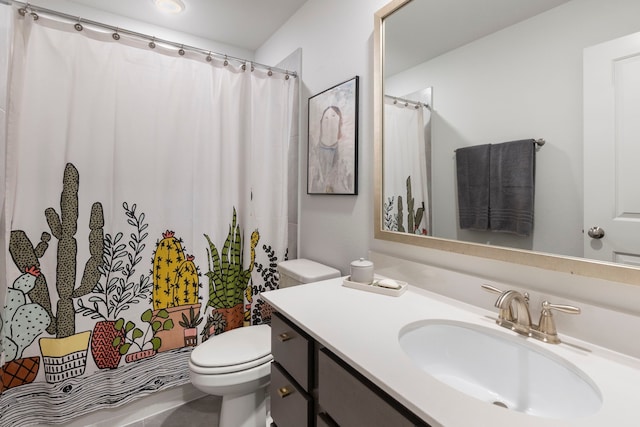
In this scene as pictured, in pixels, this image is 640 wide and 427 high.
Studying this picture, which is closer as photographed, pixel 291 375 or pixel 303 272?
pixel 291 375

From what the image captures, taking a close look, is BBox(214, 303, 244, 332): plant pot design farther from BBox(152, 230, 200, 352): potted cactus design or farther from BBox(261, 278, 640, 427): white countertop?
BBox(261, 278, 640, 427): white countertop

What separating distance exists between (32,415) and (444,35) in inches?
99.6

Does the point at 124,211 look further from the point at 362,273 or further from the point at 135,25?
the point at 135,25

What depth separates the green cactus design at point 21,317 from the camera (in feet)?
4.49

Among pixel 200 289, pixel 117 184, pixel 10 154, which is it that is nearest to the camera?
pixel 10 154

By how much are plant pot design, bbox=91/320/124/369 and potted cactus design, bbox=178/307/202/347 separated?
32 centimetres

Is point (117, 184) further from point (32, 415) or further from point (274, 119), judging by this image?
point (32, 415)

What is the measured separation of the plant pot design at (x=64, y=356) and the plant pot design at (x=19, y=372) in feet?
0.14

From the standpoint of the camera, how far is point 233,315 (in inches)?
76.4

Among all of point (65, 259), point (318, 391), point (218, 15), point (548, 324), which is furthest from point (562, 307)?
point (218, 15)

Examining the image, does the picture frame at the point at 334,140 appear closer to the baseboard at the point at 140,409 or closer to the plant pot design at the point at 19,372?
the baseboard at the point at 140,409

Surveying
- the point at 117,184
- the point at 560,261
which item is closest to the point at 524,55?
the point at 560,261

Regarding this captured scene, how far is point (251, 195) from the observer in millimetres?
1948

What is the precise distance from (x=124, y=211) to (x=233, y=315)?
2.95 ft
